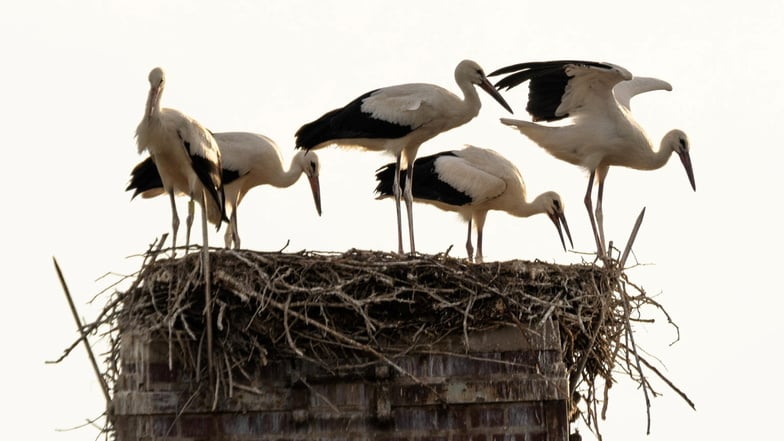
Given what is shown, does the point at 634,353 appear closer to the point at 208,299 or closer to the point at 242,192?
the point at 208,299

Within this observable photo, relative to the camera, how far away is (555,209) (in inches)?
706

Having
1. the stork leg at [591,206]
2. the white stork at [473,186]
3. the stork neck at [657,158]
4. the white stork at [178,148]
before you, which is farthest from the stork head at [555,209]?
the white stork at [178,148]

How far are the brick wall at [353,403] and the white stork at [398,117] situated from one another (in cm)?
307

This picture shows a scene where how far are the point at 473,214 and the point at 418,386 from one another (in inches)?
235

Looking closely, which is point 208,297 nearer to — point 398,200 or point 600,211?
point 398,200

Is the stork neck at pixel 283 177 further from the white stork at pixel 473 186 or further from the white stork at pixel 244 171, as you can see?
the white stork at pixel 473 186

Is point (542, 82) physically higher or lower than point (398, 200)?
higher

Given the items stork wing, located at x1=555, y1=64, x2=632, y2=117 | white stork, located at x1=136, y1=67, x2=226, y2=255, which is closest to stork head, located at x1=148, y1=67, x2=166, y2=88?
white stork, located at x1=136, y1=67, x2=226, y2=255

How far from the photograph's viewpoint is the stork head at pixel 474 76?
52.1 ft

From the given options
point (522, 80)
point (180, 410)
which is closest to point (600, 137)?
point (522, 80)

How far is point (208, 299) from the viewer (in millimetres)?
12172

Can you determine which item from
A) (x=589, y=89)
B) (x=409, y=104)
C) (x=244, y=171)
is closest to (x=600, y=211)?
(x=589, y=89)

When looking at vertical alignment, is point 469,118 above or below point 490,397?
above

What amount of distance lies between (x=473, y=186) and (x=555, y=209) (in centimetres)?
98
